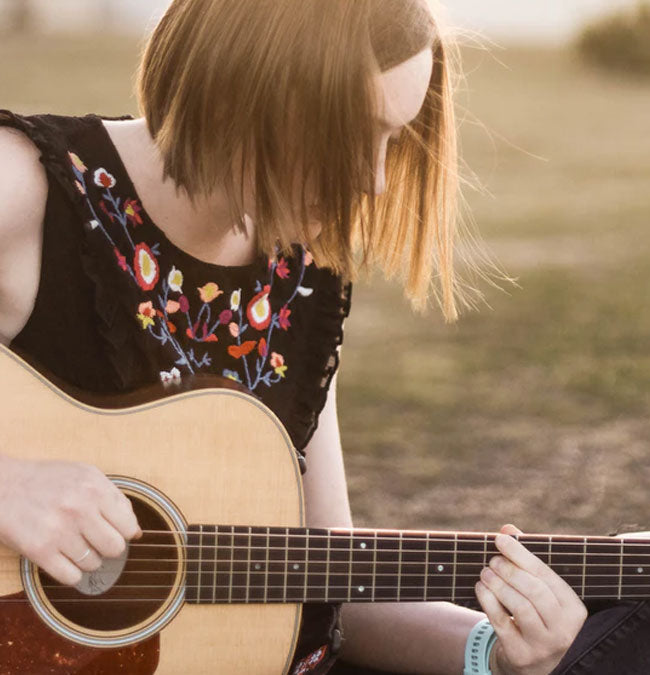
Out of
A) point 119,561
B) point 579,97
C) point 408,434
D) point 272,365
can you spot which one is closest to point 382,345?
point 408,434

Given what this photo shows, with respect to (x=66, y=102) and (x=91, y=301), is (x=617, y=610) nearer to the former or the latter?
(x=91, y=301)

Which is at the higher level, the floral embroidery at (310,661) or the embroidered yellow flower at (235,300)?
the embroidered yellow flower at (235,300)

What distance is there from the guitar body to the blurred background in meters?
0.52

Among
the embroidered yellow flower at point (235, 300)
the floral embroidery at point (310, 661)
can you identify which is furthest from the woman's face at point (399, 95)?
the floral embroidery at point (310, 661)

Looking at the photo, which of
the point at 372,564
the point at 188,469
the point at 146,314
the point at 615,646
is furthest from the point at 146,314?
the point at 615,646

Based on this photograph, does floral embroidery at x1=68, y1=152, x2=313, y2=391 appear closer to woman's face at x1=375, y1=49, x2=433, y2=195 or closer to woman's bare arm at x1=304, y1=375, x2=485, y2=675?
woman's bare arm at x1=304, y1=375, x2=485, y2=675

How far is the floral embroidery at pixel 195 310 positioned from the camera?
1545mm

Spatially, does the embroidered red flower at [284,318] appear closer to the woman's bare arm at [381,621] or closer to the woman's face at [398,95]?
the woman's bare arm at [381,621]

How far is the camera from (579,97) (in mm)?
8586

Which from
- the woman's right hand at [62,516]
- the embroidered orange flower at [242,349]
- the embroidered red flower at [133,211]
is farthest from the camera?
the embroidered orange flower at [242,349]

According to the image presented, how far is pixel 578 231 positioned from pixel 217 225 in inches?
203

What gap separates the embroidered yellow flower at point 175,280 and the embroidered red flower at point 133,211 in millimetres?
87

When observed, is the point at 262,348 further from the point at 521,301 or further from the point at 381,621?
the point at 521,301

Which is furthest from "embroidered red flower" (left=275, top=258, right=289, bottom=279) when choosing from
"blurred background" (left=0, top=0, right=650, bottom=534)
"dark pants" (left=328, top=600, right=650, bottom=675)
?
"dark pants" (left=328, top=600, right=650, bottom=675)
